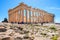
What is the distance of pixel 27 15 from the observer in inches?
979

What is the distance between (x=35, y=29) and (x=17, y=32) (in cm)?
200

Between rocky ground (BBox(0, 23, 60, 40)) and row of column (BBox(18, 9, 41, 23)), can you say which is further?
row of column (BBox(18, 9, 41, 23))

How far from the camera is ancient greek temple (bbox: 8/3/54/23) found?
77.4ft

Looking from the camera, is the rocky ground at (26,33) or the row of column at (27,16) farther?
the row of column at (27,16)

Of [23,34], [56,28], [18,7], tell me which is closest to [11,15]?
[18,7]

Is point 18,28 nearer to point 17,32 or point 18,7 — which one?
point 17,32

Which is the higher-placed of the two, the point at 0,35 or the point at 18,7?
the point at 18,7

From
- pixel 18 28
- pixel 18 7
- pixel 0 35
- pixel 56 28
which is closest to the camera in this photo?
pixel 0 35

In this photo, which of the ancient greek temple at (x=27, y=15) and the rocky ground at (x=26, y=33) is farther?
the ancient greek temple at (x=27, y=15)

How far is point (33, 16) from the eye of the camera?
24.9 meters

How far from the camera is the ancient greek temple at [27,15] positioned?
2360cm

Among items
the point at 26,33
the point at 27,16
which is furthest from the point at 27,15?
the point at 26,33

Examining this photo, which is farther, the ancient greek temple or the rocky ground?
the ancient greek temple

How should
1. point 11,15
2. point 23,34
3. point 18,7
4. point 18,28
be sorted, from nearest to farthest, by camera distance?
point 23,34 < point 18,28 < point 18,7 < point 11,15
